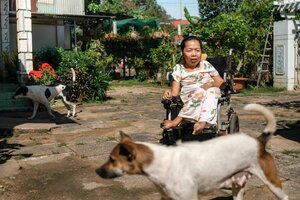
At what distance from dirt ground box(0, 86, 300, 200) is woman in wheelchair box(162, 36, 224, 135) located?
85 centimetres

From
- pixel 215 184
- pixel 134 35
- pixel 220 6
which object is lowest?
pixel 215 184

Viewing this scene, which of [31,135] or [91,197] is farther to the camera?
[31,135]

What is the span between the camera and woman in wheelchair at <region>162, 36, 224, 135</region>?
4297 millimetres

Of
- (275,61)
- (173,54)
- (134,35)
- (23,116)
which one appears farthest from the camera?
(134,35)

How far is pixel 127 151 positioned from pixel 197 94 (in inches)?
72.5

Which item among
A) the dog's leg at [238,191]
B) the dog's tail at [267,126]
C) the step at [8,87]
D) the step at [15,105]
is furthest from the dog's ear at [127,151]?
the step at [8,87]

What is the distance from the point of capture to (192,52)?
173 inches

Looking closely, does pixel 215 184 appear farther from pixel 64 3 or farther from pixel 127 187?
pixel 64 3

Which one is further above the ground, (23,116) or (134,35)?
(134,35)

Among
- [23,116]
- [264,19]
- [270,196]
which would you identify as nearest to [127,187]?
[270,196]

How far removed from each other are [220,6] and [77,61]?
86.4 feet

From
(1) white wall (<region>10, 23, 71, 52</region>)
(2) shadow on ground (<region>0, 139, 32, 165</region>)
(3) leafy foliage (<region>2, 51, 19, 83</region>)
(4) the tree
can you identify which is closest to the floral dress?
(2) shadow on ground (<region>0, 139, 32, 165</region>)

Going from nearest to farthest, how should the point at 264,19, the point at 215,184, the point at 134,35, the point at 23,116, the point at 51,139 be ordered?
1. the point at 215,184
2. the point at 51,139
3. the point at 23,116
4. the point at 264,19
5. the point at 134,35

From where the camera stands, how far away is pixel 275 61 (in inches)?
660
